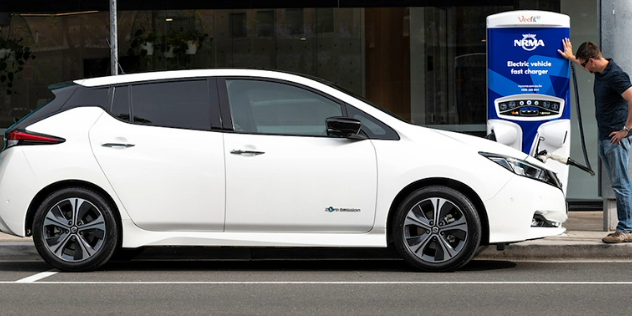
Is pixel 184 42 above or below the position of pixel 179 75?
above

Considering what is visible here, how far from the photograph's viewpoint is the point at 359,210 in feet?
26.2

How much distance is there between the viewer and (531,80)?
9.81 meters

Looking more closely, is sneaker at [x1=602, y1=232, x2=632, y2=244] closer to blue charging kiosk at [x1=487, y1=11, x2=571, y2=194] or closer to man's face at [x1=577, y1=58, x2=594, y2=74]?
blue charging kiosk at [x1=487, y1=11, x2=571, y2=194]

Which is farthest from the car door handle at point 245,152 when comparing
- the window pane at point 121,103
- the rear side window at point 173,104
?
the window pane at point 121,103

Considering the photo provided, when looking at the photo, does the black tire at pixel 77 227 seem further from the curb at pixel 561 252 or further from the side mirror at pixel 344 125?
the curb at pixel 561 252

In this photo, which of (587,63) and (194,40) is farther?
(194,40)

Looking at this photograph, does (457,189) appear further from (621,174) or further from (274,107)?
(621,174)

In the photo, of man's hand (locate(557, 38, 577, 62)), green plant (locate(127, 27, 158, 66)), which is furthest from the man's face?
green plant (locate(127, 27, 158, 66))

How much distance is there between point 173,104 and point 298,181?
1.24 meters

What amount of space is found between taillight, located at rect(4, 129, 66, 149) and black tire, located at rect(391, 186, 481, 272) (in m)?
2.82

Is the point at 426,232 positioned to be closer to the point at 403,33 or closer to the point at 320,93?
the point at 320,93

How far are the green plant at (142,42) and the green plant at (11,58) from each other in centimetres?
142

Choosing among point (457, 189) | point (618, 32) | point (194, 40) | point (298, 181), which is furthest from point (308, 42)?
point (457, 189)

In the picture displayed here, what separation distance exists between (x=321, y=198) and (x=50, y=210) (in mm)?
2177
